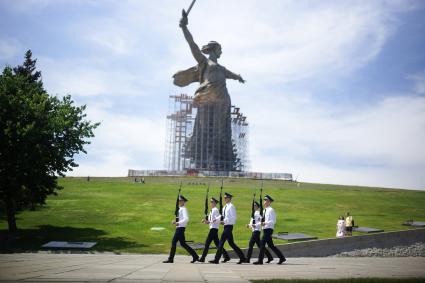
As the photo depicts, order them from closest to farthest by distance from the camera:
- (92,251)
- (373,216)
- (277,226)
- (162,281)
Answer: (162,281) < (92,251) < (277,226) < (373,216)

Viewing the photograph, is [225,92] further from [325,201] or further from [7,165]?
[7,165]

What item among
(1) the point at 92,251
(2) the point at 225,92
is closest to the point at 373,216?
(1) the point at 92,251

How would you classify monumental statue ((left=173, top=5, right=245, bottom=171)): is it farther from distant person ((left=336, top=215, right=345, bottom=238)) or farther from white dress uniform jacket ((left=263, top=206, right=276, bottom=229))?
white dress uniform jacket ((left=263, top=206, right=276, bottom=229))

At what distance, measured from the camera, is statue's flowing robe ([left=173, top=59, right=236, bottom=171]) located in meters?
76.1

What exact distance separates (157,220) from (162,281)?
19833 mm

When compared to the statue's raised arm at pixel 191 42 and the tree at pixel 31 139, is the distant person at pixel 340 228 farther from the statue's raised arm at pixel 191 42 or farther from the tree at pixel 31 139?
the statue's raised arm at pixel 191 42

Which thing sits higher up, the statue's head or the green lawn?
the statue's head

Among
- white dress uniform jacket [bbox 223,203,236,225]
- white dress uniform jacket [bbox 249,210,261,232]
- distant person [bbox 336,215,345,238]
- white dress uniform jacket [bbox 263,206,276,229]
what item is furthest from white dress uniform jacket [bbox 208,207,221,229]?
distant person [bbox 336,215,345,238]

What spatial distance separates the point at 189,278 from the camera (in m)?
9.27

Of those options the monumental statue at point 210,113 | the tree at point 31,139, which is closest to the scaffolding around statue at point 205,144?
the monumental statue at point 210,113

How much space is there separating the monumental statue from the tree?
161 feet

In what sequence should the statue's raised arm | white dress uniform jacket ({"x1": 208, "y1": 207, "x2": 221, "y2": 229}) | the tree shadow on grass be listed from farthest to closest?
1. the statue's raised arm
2. the tree shadow on grass
3. white dress uniform jacket ({"x1": 208, "y1": 207, "x2": 221, "y2": 229})

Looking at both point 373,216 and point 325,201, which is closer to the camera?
point 373,216

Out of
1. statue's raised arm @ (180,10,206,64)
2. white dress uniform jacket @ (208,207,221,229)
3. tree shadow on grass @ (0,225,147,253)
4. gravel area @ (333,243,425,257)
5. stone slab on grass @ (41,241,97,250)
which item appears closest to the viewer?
white dress uniform jacket @ (208,207,221,229)
